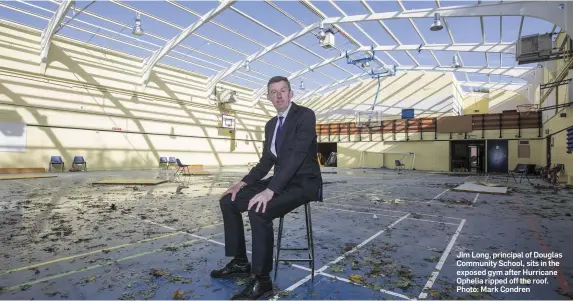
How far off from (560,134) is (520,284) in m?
15.7

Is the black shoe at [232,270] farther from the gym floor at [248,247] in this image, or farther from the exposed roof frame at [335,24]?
the exposed roof frame at [335,24]

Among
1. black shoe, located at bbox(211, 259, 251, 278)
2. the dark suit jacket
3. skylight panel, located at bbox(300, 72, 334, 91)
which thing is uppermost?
skylight panel, located at bbox(300, 72, 334, 91)

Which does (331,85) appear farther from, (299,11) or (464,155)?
(299,11)

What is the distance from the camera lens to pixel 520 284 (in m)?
2.49

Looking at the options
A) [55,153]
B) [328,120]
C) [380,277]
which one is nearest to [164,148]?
[55,153]

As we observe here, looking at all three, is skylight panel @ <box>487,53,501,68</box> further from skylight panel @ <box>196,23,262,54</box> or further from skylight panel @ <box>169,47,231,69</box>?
skylight panel @ <box>169,47,231,69</box>

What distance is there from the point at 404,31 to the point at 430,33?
1.54 meters

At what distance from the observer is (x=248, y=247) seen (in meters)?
3.42

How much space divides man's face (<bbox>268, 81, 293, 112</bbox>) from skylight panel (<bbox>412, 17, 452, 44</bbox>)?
17.5 metres

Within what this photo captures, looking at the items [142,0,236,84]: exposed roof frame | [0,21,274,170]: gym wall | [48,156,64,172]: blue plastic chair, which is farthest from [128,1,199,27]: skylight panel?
[48,156,64,172]: blue plastic chair

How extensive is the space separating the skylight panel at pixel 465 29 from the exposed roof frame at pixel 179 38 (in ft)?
39.0

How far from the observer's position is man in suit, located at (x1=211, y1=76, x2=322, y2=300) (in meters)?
2.11

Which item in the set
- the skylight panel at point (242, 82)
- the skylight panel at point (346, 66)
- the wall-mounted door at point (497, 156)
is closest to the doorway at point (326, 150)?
the skylight panel at point (346, 66)

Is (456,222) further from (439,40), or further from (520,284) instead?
(439,40)
